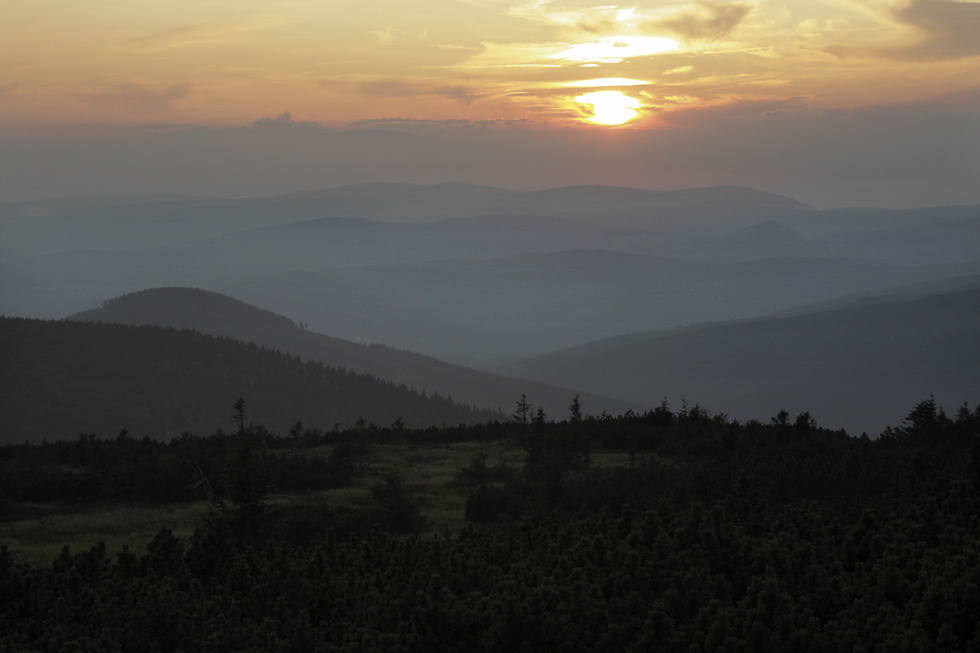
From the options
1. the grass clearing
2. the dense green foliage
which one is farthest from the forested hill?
the dense green foliage

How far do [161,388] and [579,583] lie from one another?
147 meters

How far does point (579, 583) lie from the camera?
8250 millimetres

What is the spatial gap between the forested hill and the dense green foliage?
113 m

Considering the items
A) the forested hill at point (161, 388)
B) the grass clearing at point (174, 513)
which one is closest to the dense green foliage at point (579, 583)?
the grass clearing at point (174, 513)

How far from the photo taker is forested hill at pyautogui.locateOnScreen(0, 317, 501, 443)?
12575 cm

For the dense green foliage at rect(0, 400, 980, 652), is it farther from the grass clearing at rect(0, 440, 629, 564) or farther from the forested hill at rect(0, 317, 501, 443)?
the forested hill at rect(0, 317, 501, 443)

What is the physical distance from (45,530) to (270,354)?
513 feet

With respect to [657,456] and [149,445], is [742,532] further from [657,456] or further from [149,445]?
[149,445]

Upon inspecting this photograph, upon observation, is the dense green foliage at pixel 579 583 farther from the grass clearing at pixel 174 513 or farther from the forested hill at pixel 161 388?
the forested hill at pixel 161 388

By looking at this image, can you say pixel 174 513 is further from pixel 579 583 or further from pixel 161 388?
pixel 161 388

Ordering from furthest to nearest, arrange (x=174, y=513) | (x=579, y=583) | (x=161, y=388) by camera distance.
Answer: (x=161, y=388), (x=174, y=513), (x=579, y=583)

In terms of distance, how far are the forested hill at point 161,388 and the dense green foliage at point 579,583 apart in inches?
4432

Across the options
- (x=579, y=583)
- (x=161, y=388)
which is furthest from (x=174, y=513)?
(x=161, y=388)

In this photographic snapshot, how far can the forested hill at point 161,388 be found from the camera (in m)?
126
